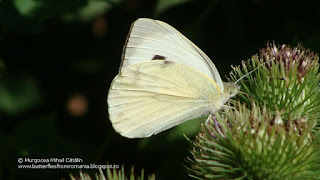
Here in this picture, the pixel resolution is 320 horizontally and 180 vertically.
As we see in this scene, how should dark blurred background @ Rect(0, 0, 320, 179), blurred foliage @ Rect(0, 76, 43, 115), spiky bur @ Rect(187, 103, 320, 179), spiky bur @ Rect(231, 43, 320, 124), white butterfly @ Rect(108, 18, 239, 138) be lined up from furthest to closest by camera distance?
blurred foliage @ Rect(0, 76, 43, 115) < dark blurred background @ Rect(0, 0, 320, 179) < white butterfly @ Rect(108, 18, 239, 138) < spiky bur @ Rect(231, 43, 320, 124) < spiky bur @ Rect(187, 103, 320, 179)

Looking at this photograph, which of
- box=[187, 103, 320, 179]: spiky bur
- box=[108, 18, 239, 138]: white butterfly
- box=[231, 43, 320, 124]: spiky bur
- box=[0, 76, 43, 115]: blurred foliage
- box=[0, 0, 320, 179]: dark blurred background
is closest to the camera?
box=[187, 103, 320, 179]: spiky bur

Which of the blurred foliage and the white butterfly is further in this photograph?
the blurred foliage

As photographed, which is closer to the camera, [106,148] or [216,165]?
[216,165]

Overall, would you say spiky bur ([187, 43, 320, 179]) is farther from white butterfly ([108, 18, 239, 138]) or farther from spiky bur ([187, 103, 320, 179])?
white butterfly ([108, 18, 239, 138])

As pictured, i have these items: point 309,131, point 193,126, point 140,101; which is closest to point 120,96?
point 140,101

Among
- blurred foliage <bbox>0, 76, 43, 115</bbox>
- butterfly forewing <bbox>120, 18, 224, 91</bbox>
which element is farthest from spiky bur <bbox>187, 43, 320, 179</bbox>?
blurred foliage <bbox>0, 76, 43, 115</bbox>

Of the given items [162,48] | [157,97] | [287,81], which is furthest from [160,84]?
[287,81]

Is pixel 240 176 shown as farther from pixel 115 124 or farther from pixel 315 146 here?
pixel 115 124

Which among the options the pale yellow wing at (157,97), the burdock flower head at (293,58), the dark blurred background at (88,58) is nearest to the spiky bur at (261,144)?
the burdock flower head at (293,58)
